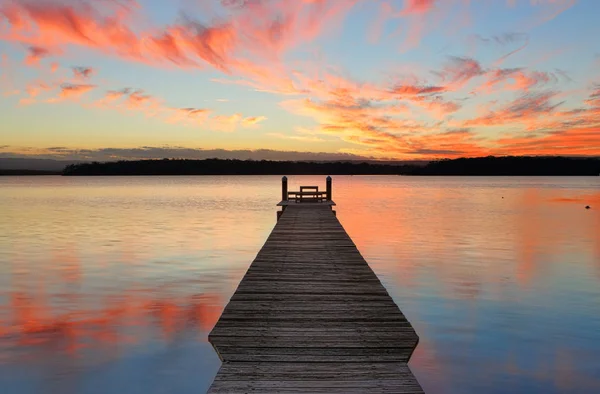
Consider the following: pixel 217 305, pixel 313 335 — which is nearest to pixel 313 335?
pixel 313 335

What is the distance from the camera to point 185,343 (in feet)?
41.1

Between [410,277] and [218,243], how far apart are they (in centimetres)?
1441

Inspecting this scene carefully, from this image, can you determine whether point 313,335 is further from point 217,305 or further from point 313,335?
point 217,305

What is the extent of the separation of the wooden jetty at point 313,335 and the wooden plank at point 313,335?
13mm

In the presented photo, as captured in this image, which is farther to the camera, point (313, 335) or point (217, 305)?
point (217, 305)

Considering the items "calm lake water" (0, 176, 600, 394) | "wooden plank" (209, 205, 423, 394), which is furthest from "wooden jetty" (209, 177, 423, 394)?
"calm lake water" (0, 176, 600, 394)

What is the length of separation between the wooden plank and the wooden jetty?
0.01 meters

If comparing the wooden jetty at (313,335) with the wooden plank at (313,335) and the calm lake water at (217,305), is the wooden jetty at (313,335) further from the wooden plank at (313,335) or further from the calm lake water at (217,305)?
the calm lake water at (217,305)

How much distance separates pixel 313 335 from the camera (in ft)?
27.2

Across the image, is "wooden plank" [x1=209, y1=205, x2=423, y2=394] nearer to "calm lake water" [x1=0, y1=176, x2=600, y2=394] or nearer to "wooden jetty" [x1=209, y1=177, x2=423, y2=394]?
"wooden jetty" [x1=209, y1=177, x2=423, y2=394]

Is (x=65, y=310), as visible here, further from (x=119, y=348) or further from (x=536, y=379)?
(x=536, y=379)

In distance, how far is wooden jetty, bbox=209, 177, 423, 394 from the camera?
6785 millimetres

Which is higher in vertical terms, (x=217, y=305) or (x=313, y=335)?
(x=313, y=335)

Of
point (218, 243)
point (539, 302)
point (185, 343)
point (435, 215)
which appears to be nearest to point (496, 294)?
point (539, 302)
